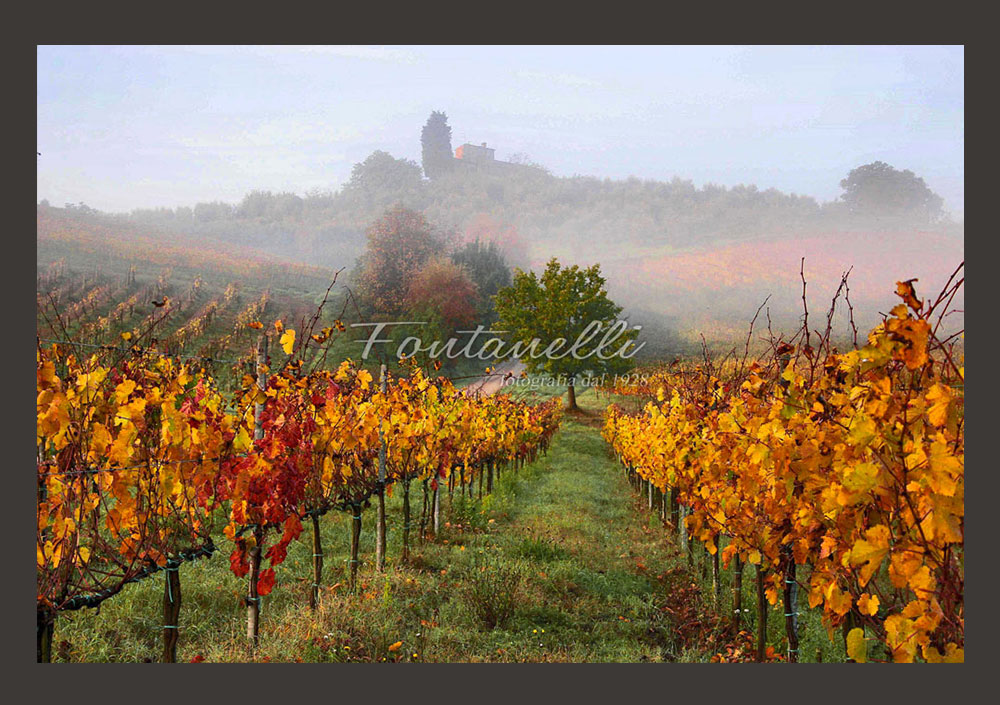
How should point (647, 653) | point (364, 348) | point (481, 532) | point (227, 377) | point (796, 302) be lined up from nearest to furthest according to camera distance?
point (647, 653) → point (796, 302) → point (364, 348) → point (227, 377) → point (481, 532)

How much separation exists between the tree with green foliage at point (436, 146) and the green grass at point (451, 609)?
9.69ft

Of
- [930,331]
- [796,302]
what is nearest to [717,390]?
[796,302]

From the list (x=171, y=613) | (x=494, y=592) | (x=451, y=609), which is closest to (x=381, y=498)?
(x=451, y=609)

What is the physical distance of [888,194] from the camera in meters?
4.69

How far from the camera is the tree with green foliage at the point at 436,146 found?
4.67m

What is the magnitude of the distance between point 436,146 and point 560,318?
1.65 m

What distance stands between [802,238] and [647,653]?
3.14 metres

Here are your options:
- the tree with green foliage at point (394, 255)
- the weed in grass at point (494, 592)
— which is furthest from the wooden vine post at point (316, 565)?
the tree with green foliage at point (394, 255)

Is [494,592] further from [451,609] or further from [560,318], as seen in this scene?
[560,318]

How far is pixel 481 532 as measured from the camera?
7203 mm

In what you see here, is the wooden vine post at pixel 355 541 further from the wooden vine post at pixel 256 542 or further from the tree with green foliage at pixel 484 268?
the tree with green foliage at pixel 484 268

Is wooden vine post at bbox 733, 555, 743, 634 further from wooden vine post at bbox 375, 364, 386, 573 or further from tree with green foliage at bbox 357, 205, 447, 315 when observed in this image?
tree with green foliage at bbox 357, 205, 447, 315

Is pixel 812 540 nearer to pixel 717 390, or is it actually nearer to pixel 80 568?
pixel 717 390

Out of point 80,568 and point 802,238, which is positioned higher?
point 802,238
